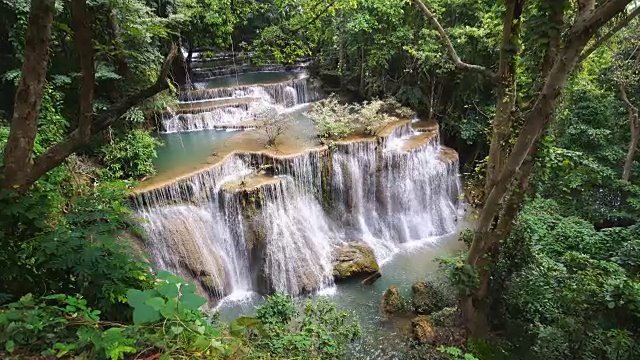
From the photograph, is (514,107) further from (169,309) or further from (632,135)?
(632,135)

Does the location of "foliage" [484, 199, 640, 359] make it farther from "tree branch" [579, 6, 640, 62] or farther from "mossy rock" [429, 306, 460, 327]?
"tree branch" [579, 6, 640, 62]

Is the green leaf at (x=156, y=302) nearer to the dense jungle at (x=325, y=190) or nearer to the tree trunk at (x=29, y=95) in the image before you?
the dense jungle at (x=325, y=190)

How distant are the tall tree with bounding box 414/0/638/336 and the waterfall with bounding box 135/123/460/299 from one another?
11.5ft

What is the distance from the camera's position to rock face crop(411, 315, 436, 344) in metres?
6.21

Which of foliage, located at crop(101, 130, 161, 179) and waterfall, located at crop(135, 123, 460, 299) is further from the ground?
foliage, located at crop(101, 130, 161, 179)

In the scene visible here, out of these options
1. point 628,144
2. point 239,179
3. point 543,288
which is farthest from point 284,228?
point 628,144

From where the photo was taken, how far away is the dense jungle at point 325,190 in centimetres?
268

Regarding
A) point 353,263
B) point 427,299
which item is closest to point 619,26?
point 427,299

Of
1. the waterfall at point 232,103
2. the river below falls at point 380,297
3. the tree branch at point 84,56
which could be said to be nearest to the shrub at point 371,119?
the waterfall at point 232,103

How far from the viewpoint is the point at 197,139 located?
10.6m

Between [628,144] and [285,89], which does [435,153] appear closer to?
[628,144]

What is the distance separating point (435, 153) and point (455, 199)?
1487mm

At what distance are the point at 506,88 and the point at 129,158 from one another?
7.16 metres

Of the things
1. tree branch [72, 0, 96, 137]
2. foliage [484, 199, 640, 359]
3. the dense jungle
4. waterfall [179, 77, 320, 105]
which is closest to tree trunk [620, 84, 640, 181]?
the dense jungle
